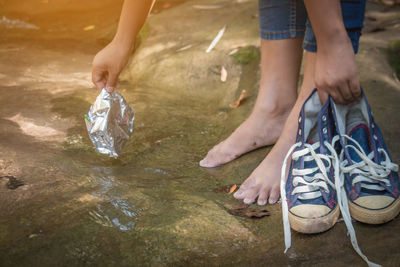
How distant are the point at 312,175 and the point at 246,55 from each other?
159 cm

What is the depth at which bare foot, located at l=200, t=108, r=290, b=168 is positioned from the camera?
5.85 feet

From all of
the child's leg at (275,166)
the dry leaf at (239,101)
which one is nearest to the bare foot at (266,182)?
the child's leg at (275,166)

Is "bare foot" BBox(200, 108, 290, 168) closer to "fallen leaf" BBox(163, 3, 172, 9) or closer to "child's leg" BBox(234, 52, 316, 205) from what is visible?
"child's leg" BBox(234, 52, 316, 205)

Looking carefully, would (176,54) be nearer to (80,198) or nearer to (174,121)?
(174,121)

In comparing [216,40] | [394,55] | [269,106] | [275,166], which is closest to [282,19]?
[269,106]

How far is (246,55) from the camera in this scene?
110 inches

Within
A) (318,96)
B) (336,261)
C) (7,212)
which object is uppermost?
(318,96)

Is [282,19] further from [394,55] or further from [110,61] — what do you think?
[394,55]

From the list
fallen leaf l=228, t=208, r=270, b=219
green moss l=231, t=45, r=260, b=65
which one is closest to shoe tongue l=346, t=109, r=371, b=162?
fallen leaf l=228, t=208, r=270, b=219

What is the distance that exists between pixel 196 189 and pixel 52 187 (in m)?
0.51

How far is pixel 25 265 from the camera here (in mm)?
1030

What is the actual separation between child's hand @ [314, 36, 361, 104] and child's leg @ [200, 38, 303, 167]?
1.37ft

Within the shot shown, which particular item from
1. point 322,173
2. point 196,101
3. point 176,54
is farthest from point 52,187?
point 176,54

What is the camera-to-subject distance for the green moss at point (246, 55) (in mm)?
2760
